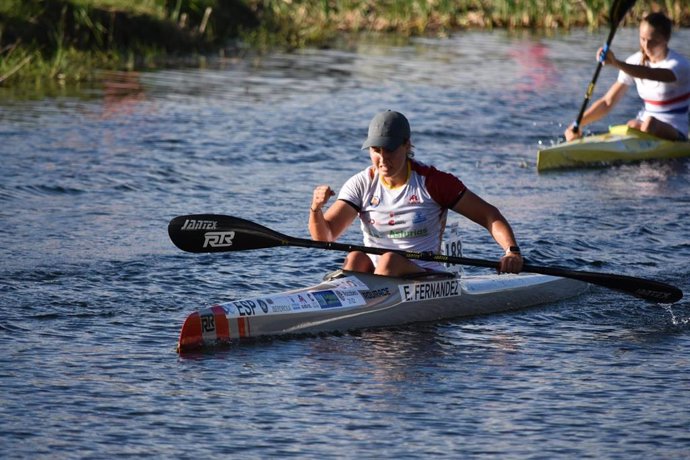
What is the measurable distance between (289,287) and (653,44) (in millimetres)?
6293

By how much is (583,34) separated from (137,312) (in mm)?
19556

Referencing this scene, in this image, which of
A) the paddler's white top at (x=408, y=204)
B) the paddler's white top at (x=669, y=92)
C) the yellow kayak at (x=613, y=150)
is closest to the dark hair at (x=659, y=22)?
the paddler's white top at (x=669, y=92)

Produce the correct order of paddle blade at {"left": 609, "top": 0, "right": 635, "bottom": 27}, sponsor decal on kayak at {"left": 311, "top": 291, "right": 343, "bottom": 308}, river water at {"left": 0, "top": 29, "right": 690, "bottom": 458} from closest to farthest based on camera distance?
river water at {"left": 0, "top": 29, "right": 690, "bottom": 458}
sponsor decal on kayak at {"left": 311, "top": 291, "right": 343, "bottom": 308}
paddle blade at {"left": 609, "top": 0, "right": 635, "bottom": 27}

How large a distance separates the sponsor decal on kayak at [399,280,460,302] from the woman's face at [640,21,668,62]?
6338 mm

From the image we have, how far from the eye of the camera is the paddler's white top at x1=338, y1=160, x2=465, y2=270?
26.9 feet

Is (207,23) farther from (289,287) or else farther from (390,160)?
(390,160)

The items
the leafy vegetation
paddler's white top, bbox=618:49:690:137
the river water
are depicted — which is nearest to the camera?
the river water

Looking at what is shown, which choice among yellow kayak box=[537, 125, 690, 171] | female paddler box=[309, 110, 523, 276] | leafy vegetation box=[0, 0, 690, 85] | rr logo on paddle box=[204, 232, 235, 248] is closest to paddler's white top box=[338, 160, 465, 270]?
female paddler box=[309, 110, 523, 276]

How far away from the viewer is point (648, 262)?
10.4 m

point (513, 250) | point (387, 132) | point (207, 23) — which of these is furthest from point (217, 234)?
point (207, 23)

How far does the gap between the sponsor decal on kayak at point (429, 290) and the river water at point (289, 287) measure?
0.70 feet

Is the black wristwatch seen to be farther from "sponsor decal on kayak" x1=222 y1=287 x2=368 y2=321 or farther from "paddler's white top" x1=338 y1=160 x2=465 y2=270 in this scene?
"sponsor decal on kayak" x1=222 y1=287 x2=368 y2=321

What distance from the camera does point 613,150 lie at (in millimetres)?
14633

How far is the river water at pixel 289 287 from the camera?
6523 millimetres
